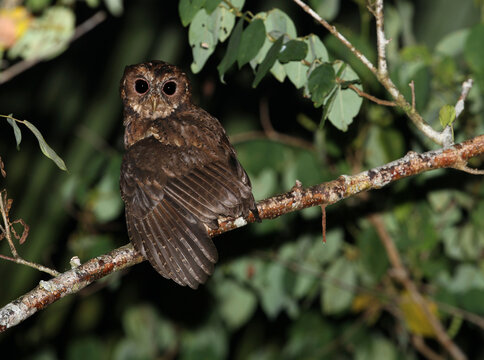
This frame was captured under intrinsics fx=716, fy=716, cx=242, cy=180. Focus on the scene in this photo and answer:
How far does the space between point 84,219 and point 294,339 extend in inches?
63.1

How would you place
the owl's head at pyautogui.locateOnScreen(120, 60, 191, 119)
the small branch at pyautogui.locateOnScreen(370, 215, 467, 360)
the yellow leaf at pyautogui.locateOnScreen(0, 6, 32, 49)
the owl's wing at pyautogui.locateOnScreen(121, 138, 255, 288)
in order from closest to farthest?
the owl's wing at pyautogui.locateOnScreen(121, 138, 255, 288) → the yellow leaf at pyautogui.locateOnScreen(0, 6, 32, 49) → the owl's head at pyautogui.locateOnScreen(120, 60, 191, 119) → the small branch at pyautogui.locateOnScreen(370, 215, 467, 360)

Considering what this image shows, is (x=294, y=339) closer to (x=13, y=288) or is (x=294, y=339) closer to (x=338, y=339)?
(x=338, y=339)

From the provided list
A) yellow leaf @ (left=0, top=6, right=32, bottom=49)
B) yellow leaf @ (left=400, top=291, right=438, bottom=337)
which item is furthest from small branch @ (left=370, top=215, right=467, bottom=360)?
yellow leaf @ (left=0, top=6, right=32, bottom=49)

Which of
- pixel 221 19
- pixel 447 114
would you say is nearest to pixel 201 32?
pixel 221 19

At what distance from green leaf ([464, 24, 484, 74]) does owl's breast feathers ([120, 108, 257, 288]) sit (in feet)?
3.46

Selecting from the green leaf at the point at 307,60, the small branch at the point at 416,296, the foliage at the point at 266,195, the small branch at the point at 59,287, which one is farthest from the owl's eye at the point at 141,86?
A: the small branch at the point at 416,296

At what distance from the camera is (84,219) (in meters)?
4.05

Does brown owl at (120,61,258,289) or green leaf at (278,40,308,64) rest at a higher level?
green leaf at (278,40,308,64)

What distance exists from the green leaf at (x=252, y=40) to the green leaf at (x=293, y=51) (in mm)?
87

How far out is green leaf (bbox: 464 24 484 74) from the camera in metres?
2.94

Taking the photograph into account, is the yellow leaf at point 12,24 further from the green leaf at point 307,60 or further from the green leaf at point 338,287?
the green leaf at point 338,287

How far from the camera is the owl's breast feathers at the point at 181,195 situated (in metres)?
2.79

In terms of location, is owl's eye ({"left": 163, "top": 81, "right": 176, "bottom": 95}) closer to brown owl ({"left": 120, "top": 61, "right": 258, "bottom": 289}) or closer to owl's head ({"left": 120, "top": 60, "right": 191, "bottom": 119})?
owl's head ({"left": 120, "top": 60, "right": 191, "bottom": 119})

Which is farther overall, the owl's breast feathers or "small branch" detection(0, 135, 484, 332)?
the owl's breast feathers
